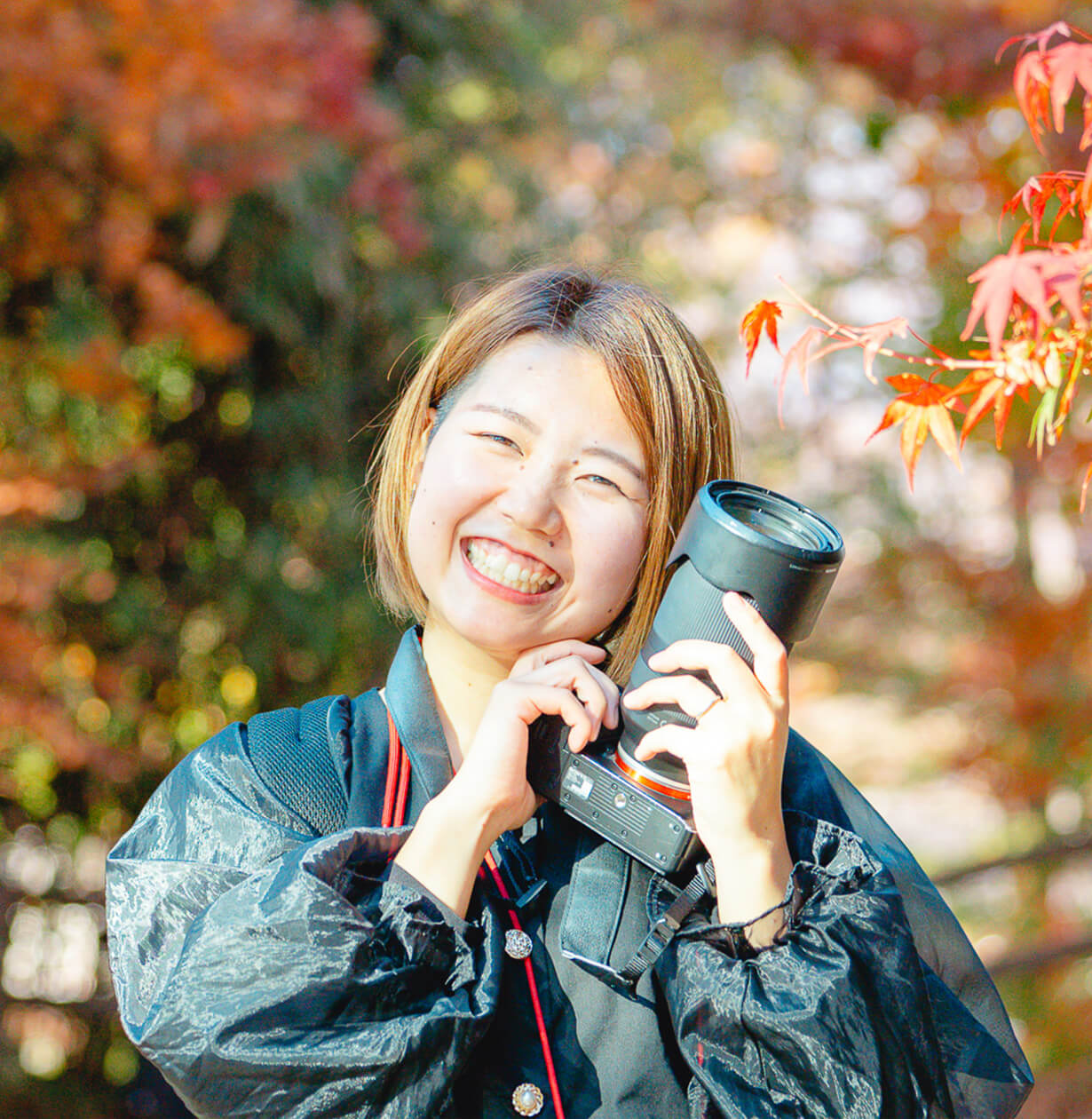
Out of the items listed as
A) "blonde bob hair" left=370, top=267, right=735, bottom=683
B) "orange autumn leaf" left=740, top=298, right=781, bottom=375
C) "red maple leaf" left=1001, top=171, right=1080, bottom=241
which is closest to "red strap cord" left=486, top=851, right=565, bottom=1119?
"blonde bob hair" left=370, top=267, right=735, bottom=683

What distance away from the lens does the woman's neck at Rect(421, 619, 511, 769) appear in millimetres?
1548

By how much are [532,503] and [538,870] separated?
0.45 meters

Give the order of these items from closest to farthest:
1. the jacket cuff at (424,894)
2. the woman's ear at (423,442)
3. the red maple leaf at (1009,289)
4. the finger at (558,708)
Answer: the red maple leaf at (1009,289)
the jacket cuff at (424,894)
the finger at (558,708)
the woman's ear at (423,442)

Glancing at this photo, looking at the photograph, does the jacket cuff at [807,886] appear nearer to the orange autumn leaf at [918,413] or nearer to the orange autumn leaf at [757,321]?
the orange autumn leaf at [918,413]

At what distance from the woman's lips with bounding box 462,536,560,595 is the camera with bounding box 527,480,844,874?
6.7 inches

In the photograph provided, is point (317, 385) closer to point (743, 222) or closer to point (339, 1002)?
point (339, 1002)

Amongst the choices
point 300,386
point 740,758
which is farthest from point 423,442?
point 300,386

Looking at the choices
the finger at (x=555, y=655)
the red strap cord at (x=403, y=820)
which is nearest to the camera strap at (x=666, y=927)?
the red strap cord at (x=403, y=820)

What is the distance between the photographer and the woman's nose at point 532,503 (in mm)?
1422

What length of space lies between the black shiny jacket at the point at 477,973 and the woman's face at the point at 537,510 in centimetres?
19

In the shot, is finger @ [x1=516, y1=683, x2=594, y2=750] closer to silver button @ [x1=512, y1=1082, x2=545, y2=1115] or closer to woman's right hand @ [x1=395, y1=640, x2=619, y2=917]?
woman's right hand @ [x1=395, y1=640, x2=619, y2=917]

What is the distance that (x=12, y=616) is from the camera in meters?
3.49

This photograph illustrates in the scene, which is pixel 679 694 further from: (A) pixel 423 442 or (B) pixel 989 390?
(A) pixel 423 442

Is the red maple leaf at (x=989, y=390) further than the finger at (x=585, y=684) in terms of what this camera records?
No
